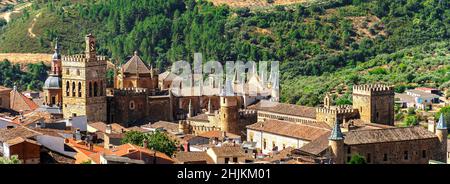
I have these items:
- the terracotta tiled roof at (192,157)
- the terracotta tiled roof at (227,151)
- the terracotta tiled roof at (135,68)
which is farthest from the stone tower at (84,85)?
the terracotta tiled roof at (227,151)

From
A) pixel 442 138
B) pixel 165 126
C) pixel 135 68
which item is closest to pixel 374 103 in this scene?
pixel 442 138

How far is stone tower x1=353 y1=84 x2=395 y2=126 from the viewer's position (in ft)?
161

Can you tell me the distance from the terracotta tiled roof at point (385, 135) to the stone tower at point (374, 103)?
632 centimetres

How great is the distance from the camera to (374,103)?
49.3 meters

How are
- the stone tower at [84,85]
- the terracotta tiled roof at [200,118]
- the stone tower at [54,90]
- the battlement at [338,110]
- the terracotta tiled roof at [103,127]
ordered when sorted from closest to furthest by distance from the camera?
the terracotta tiled roof at [103,127] → the battlement at [338,110] → the stone tower at [84,85] → the terracotta tiled roof at [200,118] → the stone tower at [54,90]

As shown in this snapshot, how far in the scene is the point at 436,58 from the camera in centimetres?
8025

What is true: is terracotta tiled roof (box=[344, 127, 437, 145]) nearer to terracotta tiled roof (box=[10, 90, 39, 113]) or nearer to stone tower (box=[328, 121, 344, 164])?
stone tower (box=[328, 121, 344, 164])

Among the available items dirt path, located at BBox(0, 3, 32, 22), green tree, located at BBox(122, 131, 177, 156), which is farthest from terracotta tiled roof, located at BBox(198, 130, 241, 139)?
dirt path, located at BBox(0, 3, 32, 22)

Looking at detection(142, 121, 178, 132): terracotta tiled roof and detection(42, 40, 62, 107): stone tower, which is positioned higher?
detection(42, 40, 62, 107): stone tower

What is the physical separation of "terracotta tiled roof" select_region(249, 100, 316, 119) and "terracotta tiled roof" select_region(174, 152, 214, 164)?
13.9 metres

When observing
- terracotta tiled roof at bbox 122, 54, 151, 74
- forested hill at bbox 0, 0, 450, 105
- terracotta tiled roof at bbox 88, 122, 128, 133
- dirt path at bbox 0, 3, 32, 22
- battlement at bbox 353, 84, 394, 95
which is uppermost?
dirt path at bbox 0, 3, 32, 22

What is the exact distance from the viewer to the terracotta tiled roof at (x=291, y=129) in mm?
44000

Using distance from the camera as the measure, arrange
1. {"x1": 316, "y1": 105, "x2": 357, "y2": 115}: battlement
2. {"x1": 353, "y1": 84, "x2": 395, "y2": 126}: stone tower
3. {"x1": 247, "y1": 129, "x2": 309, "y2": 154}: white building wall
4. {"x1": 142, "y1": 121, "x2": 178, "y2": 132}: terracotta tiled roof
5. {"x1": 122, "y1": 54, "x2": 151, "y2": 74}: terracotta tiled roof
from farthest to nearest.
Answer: {"x1": 122, "y1": 54, "x2": 151, "y2": 74}: terracotta tiled roof → {"x1": 142, "y1": 121, "x2": 178, "y2": 132}: terracotta tiled roof → {"x1": 353, "y1": 84, "x2": 395, "y2": 126}: stone tower → {"x1": 316, "y1": 105, "x2": 357, "y2": 115}: battlement → {"x1": 247, "y1": 129, "x2": 309, "y2": 154}: white building wall

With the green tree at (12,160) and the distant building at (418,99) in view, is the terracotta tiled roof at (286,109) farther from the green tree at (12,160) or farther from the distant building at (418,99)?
the green tree at (12,160)
